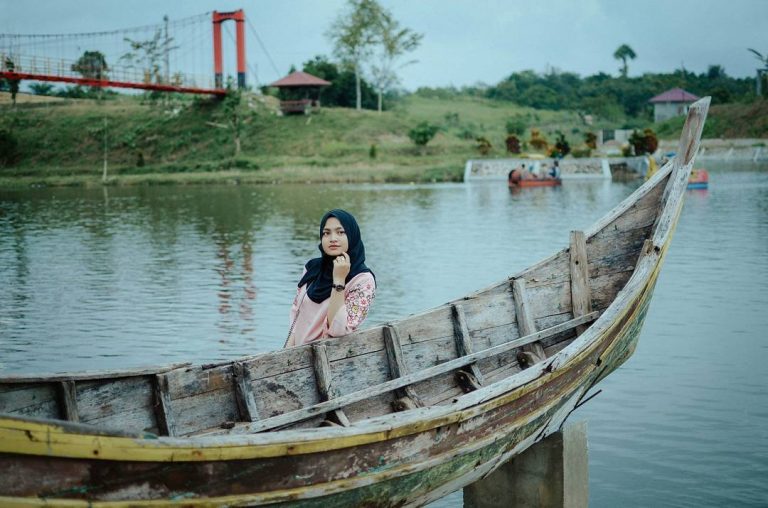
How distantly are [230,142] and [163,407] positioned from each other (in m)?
45.9

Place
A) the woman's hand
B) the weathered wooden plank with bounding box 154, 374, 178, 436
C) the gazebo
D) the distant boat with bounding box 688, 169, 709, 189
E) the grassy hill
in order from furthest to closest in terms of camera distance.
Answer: the gazebo, the grassy hill, the distant boat with bounding box 688, 169, 709, 189, the woman's hand, the weathered wooden plank with bounding box 154, 374, 178, 436

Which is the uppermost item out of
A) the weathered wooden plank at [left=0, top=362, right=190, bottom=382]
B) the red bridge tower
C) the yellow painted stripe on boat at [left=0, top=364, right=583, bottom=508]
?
the red bridge tower

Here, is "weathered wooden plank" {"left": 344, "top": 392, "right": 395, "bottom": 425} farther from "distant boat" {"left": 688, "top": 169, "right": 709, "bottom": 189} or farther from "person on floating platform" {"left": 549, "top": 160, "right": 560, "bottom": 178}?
"person on floating platform" {"left": 549, "top": 160, "right": 560, "bottom": 178}

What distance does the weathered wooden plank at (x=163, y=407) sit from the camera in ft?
13.5

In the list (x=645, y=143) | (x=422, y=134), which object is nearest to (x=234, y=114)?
(x=422, y=134)

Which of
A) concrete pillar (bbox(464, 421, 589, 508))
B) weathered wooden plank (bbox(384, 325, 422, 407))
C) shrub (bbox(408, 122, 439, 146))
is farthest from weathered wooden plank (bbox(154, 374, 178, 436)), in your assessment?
shrub (bbox(408, 122, 439, 146))

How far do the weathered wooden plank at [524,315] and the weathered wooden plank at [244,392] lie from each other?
6.98 ft

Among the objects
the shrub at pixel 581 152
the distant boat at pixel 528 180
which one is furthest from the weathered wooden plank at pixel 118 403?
the shrub at pixel 581 152

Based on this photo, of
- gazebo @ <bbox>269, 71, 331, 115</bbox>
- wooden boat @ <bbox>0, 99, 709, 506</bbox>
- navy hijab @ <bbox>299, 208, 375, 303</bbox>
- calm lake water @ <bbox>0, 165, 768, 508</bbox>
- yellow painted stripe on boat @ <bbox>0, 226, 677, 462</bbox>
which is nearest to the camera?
yellow painted stripe on boat @ <bbox>0, 226, 677, 462</bbox>

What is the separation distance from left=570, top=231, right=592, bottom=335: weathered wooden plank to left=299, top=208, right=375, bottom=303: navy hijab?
190 cm

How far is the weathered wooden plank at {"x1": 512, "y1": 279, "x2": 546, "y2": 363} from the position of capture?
19.1 ft

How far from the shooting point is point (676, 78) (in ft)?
254

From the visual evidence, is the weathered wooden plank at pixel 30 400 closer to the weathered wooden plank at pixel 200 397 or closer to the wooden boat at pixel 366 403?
the wooden boat at pixel 366 403

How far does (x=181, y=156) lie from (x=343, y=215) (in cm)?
4574
